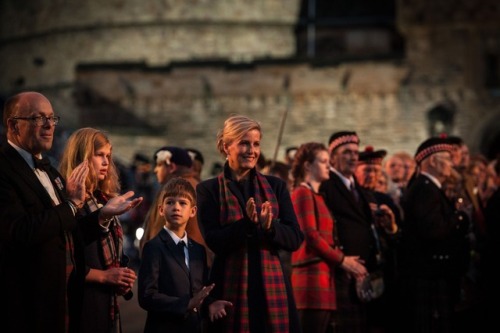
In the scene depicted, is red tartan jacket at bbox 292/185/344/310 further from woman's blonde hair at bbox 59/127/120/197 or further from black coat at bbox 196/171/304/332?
woman's blonde hair at bbox 59/127/120/197

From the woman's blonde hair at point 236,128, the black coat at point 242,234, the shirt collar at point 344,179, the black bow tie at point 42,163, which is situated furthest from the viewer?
the shirt collar at point 344,179

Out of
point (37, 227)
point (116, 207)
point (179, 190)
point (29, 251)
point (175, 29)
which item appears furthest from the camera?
point (175, 29)

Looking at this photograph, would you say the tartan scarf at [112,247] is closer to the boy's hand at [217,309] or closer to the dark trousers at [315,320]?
the boy's hand at [217,309]

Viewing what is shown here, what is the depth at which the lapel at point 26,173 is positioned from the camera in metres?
4.40

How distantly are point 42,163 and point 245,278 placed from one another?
1.27 meters

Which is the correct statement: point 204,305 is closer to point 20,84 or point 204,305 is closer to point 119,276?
point 119,276

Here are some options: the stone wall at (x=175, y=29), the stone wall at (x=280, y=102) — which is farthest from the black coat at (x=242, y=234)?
the stone wall at (x=175, y=29)

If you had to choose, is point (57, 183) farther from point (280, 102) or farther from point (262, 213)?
point (280, 102)

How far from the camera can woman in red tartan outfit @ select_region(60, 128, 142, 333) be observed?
477 cm

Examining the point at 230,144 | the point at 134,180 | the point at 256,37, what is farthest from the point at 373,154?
the point at 256,37

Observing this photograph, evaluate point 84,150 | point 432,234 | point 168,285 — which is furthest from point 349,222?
point 84,150

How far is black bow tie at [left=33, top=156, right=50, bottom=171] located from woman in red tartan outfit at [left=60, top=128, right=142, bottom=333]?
1.18ft

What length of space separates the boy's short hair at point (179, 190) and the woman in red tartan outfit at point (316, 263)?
4.43ft

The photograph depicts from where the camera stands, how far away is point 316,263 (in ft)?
21.0
